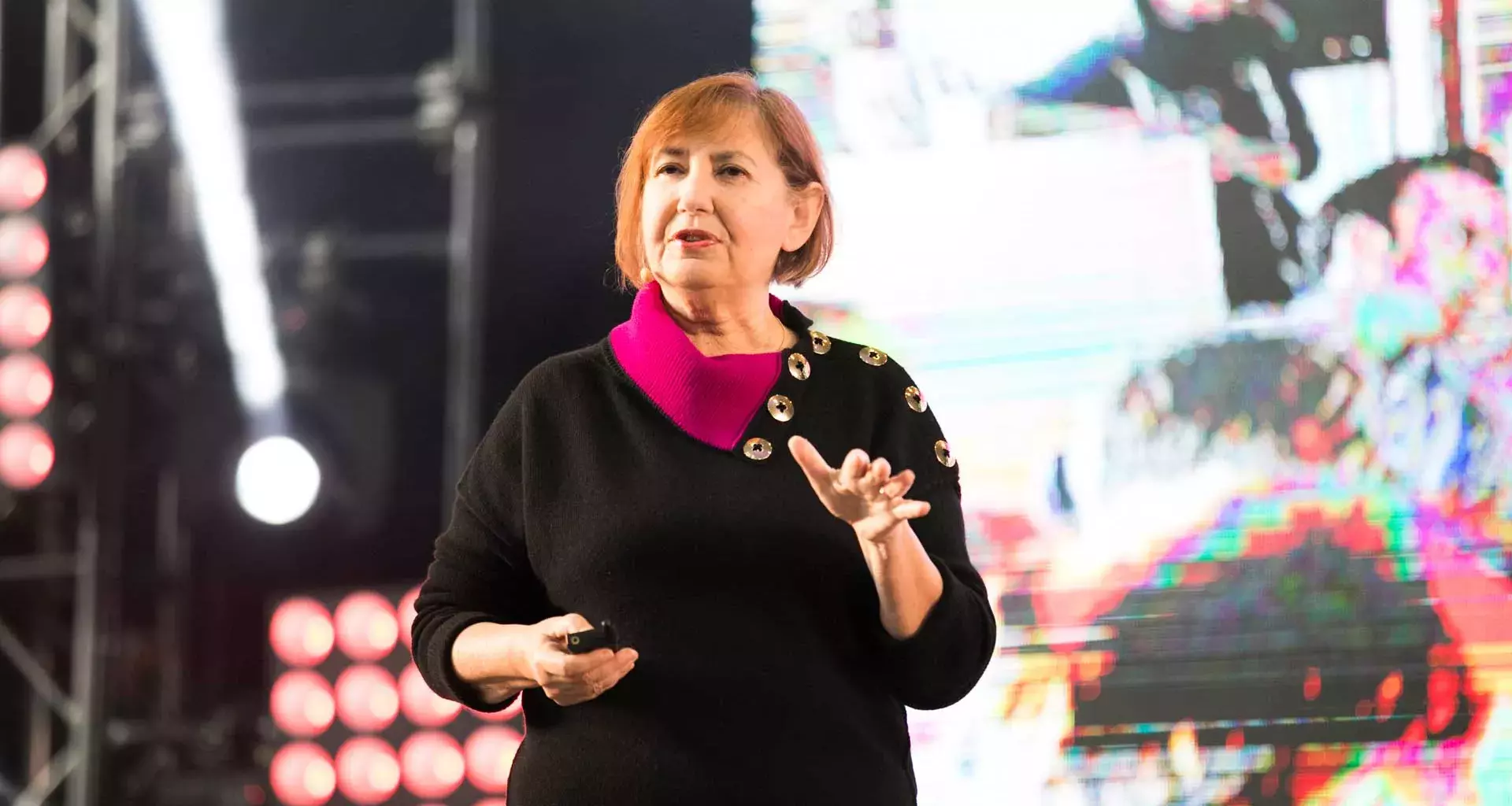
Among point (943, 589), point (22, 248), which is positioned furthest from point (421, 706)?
point (943, 589)

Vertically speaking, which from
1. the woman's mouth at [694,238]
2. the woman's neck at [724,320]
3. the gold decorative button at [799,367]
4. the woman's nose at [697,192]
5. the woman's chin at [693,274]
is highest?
the woman's nose at [697,192]

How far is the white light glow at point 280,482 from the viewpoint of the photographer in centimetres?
303

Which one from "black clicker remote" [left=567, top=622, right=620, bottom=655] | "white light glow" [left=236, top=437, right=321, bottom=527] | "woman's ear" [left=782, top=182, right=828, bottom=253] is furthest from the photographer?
"white light glow" [left=236, top=437, right=321, bottom=527]

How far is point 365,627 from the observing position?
2.87 metres

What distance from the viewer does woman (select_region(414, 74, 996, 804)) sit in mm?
1266

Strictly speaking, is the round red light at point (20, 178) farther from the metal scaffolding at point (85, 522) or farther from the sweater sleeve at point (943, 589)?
the sweater sleeve at point (943, 589)

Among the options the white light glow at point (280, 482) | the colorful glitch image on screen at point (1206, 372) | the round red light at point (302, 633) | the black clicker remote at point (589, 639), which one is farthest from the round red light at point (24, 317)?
the black clicker remote at point (589, 639)

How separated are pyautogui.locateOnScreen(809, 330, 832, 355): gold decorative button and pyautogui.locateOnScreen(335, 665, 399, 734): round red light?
5.33 ft

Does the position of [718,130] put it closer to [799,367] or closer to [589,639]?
[799,367]

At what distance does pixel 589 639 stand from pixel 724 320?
0.38 m

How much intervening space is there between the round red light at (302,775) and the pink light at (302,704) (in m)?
0.03

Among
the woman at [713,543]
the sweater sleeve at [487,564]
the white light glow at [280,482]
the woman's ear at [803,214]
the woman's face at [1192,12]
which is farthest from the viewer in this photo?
the white light glow at [280,482]

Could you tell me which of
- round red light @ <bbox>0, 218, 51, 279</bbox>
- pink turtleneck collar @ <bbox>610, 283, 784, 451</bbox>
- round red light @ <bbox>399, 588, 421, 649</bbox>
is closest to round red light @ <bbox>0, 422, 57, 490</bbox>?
round red light @ <bbox>0, 218, 51, 279</bbox>

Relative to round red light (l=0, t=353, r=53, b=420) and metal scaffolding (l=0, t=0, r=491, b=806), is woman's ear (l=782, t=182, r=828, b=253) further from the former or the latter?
round red light (l=0, t=353, r=53, b=420)
